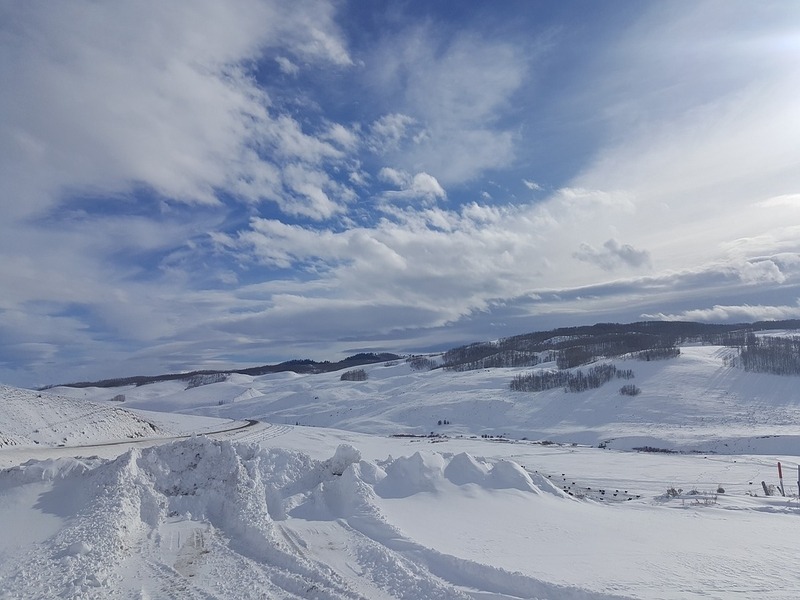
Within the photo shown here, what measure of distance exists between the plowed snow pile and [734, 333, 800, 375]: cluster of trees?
8564 cm

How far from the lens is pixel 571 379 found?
284 ft

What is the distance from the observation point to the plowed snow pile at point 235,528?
774 cm

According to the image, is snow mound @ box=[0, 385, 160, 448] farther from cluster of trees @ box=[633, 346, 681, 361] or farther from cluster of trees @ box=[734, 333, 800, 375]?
cluster of trees @ box=[734, 333, 800, 375]

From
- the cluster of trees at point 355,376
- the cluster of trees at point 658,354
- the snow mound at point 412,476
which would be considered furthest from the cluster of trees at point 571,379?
the snow mound at point 412,476

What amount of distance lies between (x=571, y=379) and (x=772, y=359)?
30635 mm

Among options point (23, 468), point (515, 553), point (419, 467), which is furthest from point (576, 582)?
point (23, 468)

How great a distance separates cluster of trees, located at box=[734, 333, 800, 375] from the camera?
82812mm

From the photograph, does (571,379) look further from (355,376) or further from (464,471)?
(464,471)

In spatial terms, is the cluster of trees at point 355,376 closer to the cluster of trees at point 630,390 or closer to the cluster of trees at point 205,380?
the cluster of trees at point 205,380

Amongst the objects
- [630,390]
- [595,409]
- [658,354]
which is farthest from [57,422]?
[658,354]

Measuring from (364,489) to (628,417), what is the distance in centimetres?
6234

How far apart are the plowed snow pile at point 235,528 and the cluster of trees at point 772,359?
85.6m

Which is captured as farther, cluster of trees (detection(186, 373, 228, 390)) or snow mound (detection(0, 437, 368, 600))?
cluster of trees (detection(186, 373, 228, 390))

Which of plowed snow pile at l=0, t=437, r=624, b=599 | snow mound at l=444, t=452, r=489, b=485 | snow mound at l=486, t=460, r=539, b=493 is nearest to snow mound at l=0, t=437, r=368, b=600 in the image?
plowed snow pile at l=0, t=437, r=624, b=599
